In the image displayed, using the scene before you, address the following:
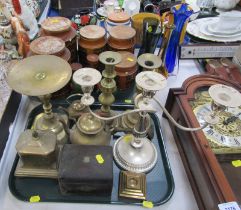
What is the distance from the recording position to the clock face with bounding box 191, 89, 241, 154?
2.27 ft

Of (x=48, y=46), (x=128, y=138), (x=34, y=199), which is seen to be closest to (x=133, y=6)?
(x=48, y=46)

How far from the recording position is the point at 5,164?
0.74 m

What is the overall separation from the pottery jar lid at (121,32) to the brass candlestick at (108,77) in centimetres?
24

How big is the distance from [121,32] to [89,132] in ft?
1.43

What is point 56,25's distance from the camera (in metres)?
0.91

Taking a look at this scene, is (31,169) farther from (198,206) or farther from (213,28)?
(213,28)

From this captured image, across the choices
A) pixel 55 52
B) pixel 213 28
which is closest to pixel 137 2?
pixel 213 28

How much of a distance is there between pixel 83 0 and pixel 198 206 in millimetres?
1098

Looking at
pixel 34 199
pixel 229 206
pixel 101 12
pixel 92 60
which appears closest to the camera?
pixel 229 206

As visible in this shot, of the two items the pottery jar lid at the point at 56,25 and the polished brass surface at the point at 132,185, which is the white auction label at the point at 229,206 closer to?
the polished brass surface at the point at 132,185

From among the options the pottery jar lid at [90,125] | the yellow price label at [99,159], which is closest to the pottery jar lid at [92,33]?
the pottery jar lid at [90,125]

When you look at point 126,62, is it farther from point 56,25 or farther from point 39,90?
point 39,90

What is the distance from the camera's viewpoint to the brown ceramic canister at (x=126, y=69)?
2.90ft

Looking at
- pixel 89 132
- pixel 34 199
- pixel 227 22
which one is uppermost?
pixel 227 22
